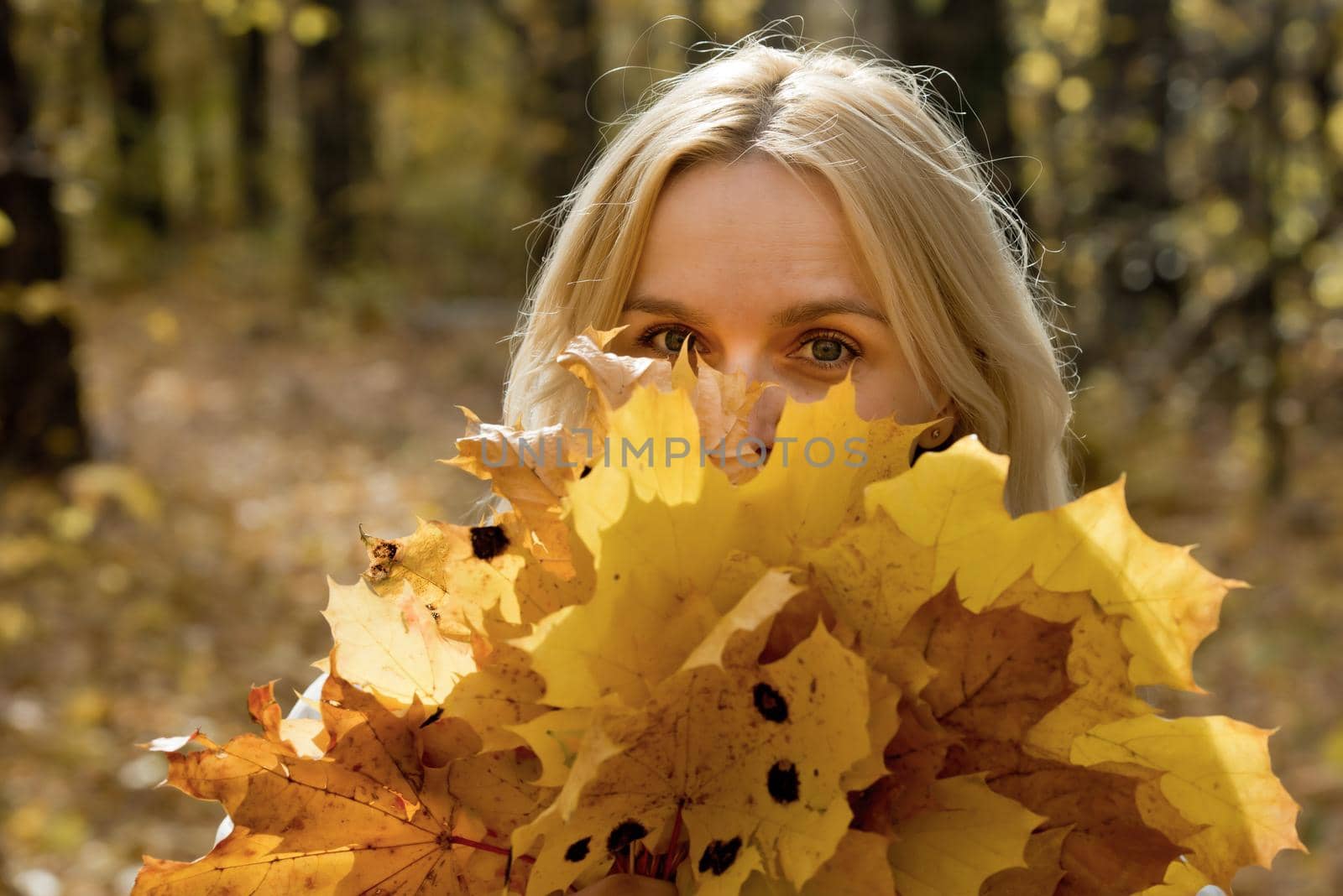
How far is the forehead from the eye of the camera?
152 centimetres

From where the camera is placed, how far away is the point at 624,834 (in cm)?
85

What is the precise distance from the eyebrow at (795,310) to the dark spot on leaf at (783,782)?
805mm

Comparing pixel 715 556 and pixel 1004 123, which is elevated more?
pixel 715 556

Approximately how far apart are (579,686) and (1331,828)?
441 cm

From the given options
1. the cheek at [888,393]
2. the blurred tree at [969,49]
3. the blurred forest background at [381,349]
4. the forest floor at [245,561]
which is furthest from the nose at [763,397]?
the blurred tree at [969,49]

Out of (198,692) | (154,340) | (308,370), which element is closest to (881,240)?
(198,692)

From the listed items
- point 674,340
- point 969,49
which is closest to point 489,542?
point 674,340

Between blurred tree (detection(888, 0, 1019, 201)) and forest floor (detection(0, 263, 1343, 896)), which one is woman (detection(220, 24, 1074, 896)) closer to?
forest floor (detection(0, 263, 1343, 896))

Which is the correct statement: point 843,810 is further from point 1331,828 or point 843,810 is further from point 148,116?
point 148,116

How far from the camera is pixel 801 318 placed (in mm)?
1527

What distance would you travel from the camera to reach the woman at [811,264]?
1.54 m

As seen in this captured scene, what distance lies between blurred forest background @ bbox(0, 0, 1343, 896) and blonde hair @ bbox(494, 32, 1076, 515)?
1.23m

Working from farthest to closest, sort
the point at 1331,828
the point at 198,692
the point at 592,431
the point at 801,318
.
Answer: the point at 198,692 → the point at 1331,828 → the point at 801,318 → the point at 592,431

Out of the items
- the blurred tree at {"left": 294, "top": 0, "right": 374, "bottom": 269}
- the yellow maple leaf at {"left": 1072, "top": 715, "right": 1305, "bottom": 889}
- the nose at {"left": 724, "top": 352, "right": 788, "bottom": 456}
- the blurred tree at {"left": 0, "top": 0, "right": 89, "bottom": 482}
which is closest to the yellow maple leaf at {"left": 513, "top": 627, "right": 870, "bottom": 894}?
the yellow maple leaf at {"left": 1072, "top": 715, "right": 1305, "bottom": 889}
